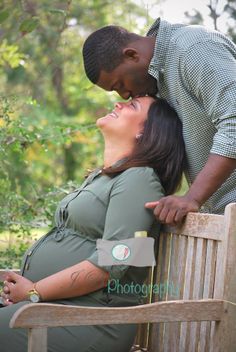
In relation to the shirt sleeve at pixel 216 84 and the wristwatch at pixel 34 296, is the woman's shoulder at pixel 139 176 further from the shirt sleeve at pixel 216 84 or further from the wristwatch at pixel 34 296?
the wristwatch at pixel 34 296

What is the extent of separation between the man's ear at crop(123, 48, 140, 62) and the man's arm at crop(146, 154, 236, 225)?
0.55 metres

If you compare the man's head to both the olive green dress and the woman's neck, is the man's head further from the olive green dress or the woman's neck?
the olive green dress

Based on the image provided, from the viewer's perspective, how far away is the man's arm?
2.55 meters

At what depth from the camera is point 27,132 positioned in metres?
4.38

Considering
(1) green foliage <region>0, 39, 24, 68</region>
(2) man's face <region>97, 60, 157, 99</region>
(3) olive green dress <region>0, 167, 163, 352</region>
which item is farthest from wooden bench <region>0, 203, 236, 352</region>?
(1) green foliage <region>0, 39, 24, 68</region>

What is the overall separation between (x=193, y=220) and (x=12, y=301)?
73 centimetres

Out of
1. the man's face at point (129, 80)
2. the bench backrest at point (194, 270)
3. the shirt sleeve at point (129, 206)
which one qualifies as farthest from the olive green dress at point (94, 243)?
the man's face at point (129, 80)

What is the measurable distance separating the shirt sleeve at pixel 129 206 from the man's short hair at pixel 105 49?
46 cm

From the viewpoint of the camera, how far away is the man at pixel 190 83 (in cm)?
257

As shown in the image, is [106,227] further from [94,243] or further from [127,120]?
[127,120]

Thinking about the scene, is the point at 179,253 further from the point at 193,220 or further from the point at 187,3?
the point at 187,3

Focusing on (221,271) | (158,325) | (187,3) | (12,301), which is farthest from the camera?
(187,3)

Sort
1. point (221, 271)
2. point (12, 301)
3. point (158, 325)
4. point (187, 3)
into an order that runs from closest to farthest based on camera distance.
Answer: point (221, 271)
point (12, 301)
point (158, 325)
point (187, 3)

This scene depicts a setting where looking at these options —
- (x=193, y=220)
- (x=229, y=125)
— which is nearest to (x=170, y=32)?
(x=229, y=125)
